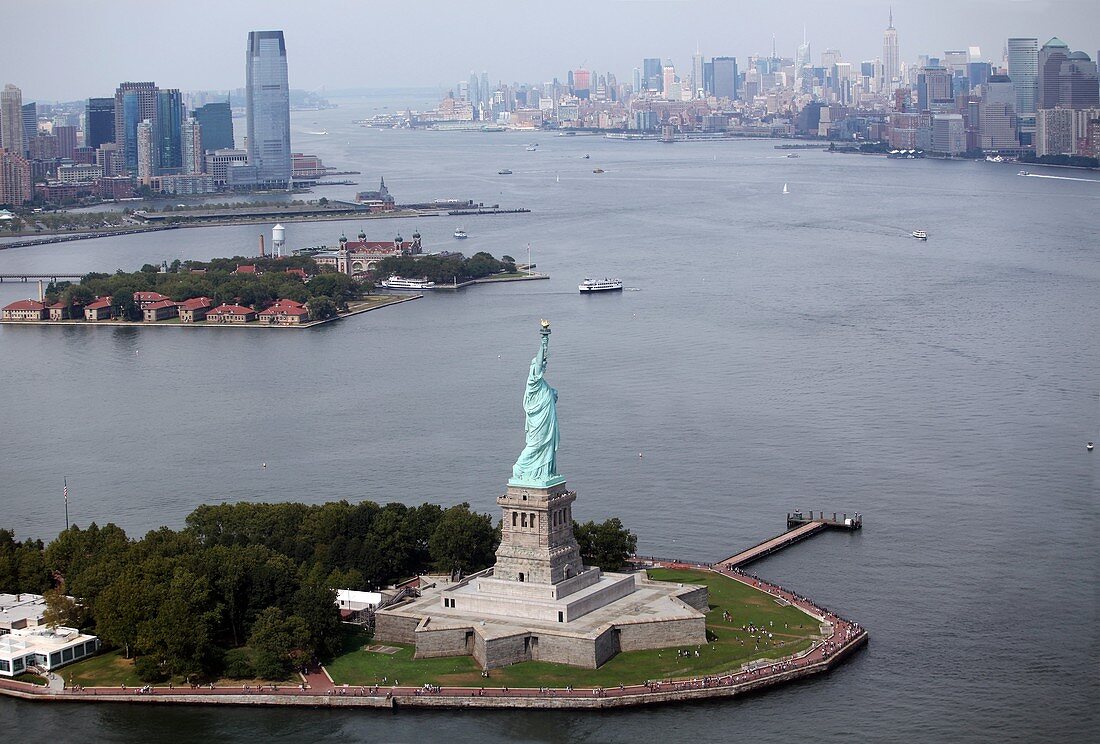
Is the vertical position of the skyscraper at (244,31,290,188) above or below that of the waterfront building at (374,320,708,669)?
above

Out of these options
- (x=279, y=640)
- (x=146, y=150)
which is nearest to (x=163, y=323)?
(x=279, y=640)

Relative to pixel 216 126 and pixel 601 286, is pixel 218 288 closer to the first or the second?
pixel 601 286

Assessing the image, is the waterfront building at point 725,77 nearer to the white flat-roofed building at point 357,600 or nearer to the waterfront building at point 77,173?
the waterfront building at point 77,173

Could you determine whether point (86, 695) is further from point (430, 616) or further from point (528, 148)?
point (528, 148)

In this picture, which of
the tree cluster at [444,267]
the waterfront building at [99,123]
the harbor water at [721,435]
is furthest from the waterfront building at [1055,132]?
the tree cluster at [444,267]

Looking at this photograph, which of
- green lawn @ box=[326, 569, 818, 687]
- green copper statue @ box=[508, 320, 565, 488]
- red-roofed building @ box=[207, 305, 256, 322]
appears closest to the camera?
green lawn @ box=[326, 569, 818, 687]

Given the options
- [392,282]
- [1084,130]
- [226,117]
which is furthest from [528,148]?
[392,282]

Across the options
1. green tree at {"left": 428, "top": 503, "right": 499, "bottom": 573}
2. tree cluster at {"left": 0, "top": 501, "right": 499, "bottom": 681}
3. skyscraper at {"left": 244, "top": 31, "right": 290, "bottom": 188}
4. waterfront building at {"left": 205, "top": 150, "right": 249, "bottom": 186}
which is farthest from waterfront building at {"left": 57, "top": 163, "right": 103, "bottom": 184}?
green tree at {"left": 428, "top": 503, "right": 499, "bottom": 573}

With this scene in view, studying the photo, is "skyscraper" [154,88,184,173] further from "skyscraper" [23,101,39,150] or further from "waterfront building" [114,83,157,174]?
"skyscraper" [23,101,39,150]
